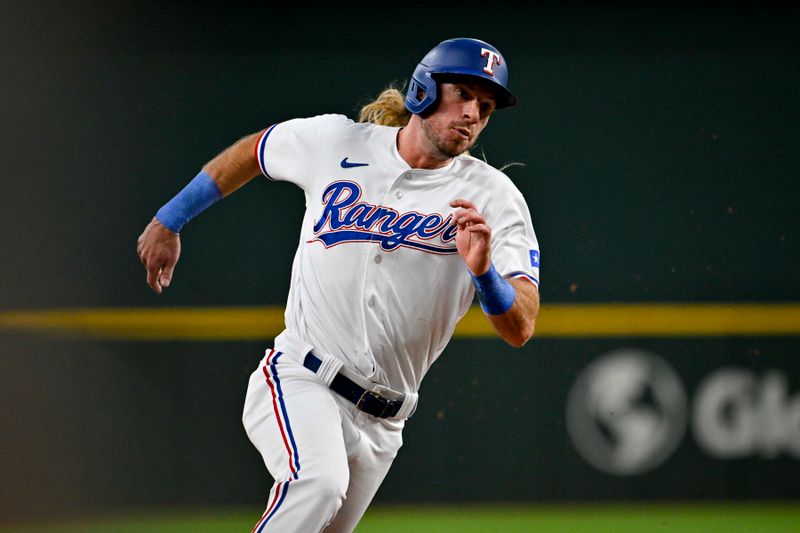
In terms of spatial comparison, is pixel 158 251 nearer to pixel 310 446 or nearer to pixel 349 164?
pixel 349 164

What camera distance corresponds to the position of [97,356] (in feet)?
16.3

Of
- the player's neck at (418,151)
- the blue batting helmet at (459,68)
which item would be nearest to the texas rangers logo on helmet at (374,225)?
the player's neck at (418,151)

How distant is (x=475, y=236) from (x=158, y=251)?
0.96 meters

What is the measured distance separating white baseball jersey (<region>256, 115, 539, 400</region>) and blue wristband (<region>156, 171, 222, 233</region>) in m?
0.29

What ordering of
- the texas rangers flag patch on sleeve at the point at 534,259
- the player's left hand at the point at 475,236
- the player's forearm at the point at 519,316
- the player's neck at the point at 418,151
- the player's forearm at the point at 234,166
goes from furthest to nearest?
the player's forearm at the point at 234,166 → the player's neck at the point at 418,151 → the texas rangers flag patch on sleeve at the point at 534,259 → the player's forearm at the point at 519,316 → the player's left hand at the point at 475,236

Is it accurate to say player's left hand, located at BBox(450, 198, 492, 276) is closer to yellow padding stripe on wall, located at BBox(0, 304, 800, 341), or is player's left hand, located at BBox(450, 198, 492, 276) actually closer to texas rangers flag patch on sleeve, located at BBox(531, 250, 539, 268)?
texas rangers flag patch on sleeve, located at BBox(531, 250, 539, 268)

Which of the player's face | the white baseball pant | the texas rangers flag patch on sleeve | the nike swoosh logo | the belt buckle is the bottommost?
the white baseball pant

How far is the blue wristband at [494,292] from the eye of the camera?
7.97ft

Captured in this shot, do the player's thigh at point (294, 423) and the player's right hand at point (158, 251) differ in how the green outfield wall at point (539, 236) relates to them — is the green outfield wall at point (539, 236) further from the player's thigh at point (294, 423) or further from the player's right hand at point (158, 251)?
the player's thigh at point (294, 423)

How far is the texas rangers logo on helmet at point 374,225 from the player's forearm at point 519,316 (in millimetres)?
246

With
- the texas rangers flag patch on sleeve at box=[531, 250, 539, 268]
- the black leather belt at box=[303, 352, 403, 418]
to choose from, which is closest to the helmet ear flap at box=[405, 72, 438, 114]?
the texas rangers flag patch on sleeve at box=[531, 250, 539, 268]

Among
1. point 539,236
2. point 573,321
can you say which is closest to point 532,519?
point 573,321

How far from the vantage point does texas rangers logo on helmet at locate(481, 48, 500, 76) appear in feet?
8.98

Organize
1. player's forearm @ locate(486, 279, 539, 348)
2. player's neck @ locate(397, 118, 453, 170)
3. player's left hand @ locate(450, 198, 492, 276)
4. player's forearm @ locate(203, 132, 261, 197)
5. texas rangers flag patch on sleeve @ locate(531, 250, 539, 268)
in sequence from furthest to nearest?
1. player's forearm @ locate(203, 132, 261, 197)
2. player's neck @ locate(397, 118, 453, 170)
3. texas rangers flag patch on sleeve @ locate(531, 250, 539, 268)
4. player's forearm @ locate(486, 279, 539, 348)
5. player's left hand @ locate(450, 198, 492, 276)
